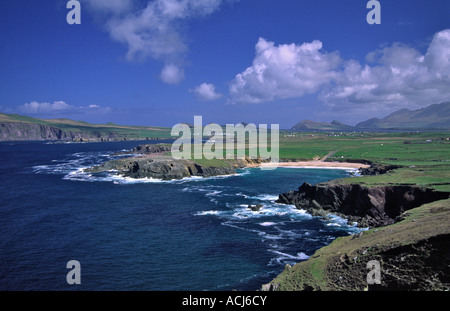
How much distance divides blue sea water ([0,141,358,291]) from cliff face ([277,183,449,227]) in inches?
152

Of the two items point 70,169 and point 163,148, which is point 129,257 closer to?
point 70,169

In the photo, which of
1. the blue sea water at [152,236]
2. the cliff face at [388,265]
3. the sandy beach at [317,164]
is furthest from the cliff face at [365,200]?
the sandy beach at [317,164]

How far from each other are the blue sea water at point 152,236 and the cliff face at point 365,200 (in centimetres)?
385

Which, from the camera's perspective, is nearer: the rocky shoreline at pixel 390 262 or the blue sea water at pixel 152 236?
the rocky shoreline at pixel 390 262

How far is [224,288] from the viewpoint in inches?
1331

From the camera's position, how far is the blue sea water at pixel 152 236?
36406 mm

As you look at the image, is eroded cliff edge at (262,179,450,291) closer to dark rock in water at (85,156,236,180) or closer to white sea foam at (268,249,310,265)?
white sea foam at (268,249,310,265)

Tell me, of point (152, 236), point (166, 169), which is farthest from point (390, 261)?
point (166, 169)

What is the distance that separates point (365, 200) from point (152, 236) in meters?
39.7

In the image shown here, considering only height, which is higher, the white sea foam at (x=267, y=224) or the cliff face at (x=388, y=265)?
the cliff face at (x=388, y=265)

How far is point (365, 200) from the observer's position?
58906 mm

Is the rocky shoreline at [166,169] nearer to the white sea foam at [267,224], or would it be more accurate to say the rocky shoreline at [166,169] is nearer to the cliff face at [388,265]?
the white sea foam at [267,224]

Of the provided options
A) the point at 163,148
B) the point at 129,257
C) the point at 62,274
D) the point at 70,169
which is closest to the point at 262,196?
the point at 129,257

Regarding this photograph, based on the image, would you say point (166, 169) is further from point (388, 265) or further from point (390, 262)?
point (388, 265)
